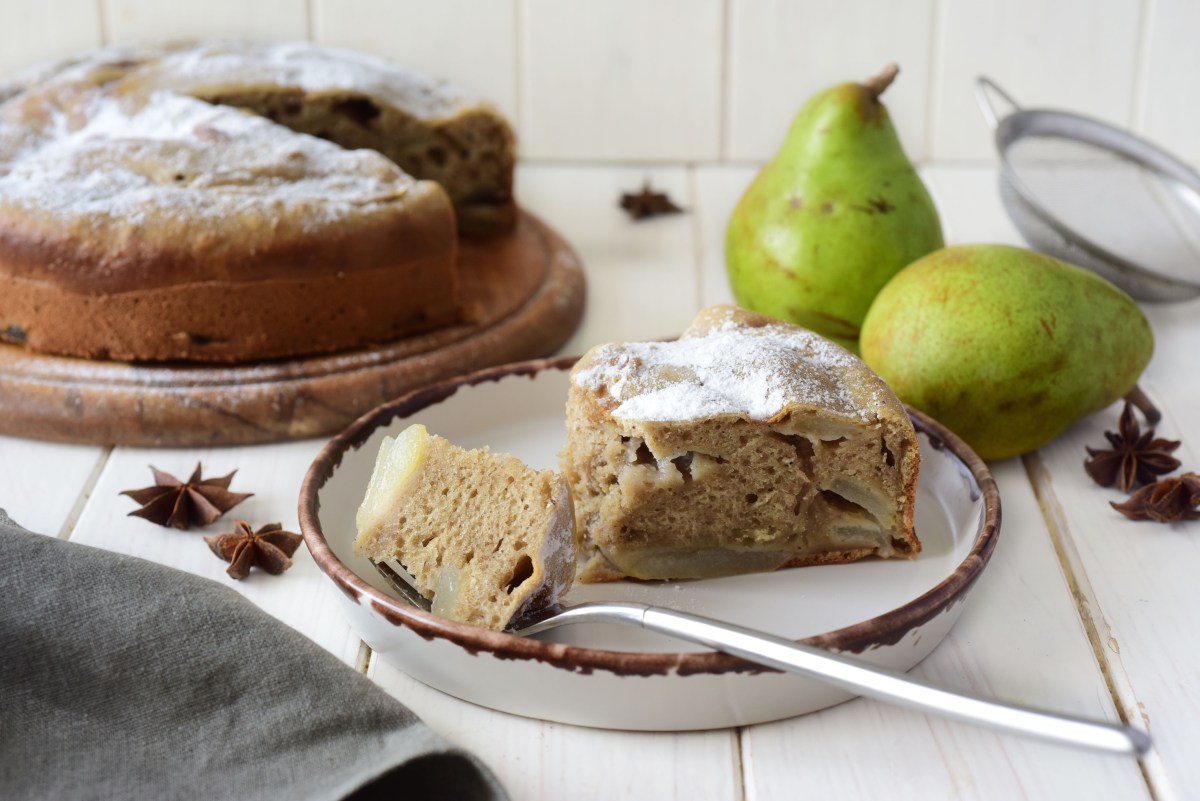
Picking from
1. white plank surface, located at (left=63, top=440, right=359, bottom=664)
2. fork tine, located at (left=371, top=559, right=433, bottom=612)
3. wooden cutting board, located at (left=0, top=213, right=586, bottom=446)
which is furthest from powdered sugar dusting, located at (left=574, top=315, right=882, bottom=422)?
wooden cutting board, located at (left=0, top=213, right=586, bottom=446)

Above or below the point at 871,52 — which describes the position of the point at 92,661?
below

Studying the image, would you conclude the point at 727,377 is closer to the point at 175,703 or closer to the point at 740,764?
the point at 740,764

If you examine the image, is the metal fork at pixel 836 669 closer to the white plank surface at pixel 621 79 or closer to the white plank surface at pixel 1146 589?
the white plank surface at pixel 1146 589

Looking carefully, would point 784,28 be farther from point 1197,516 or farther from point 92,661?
point 92,661

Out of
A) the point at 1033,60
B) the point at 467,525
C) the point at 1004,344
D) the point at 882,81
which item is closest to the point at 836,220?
the point at 882,81

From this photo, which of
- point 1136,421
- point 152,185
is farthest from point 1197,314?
point 152,185

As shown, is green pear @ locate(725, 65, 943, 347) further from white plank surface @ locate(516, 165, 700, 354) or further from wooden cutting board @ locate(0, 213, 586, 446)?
wooden cutting board @ locate(0, 213, 586, 446)

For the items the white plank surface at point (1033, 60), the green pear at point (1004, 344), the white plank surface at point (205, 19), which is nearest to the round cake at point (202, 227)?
the white plank surface at point (205, 19)

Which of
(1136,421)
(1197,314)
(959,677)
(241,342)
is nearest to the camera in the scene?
(959,677)
